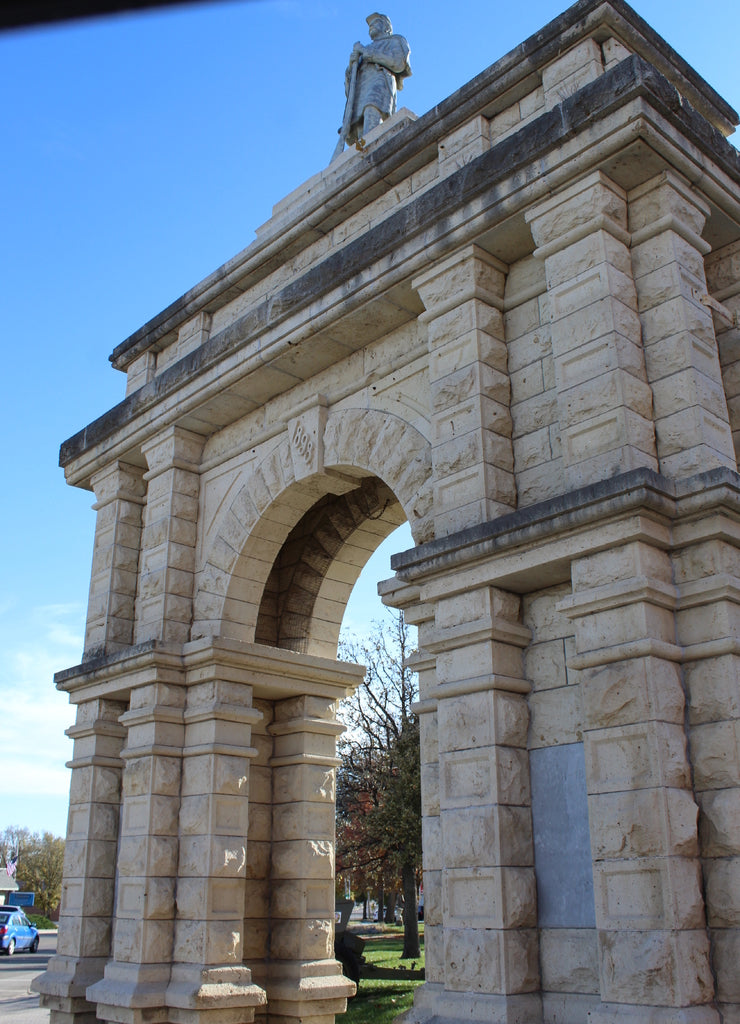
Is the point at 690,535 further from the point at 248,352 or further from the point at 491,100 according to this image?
the point at 248,352

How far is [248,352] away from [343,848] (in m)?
15.0

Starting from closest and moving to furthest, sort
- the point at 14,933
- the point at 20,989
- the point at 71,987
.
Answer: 1. the point at 71,987
2. the point at 20,989
3. the point at 14,933

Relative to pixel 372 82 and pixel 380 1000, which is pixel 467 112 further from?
pixel 380 1000

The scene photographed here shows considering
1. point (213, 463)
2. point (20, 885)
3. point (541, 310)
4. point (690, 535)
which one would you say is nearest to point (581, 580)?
point (690, 535)

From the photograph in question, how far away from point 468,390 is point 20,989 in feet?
53.5

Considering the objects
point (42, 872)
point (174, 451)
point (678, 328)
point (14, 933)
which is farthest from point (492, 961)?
point (42, 872)

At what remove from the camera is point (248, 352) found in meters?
8.73

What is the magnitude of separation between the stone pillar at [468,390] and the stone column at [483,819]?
0.70 metres

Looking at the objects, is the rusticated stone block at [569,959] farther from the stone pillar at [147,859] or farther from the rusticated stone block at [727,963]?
the stone pillar at [147,859]

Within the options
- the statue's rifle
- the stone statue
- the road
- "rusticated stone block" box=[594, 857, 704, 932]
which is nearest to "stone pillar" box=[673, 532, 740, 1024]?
"rusticated stone block" box=[594, 857, 704, 932]

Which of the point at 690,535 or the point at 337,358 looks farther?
the point at 337,358

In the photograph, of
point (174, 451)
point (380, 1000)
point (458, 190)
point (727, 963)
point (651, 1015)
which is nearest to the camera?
point (651, 1015)

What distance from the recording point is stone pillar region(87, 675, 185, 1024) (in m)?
7.82

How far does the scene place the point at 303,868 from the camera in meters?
9.18
